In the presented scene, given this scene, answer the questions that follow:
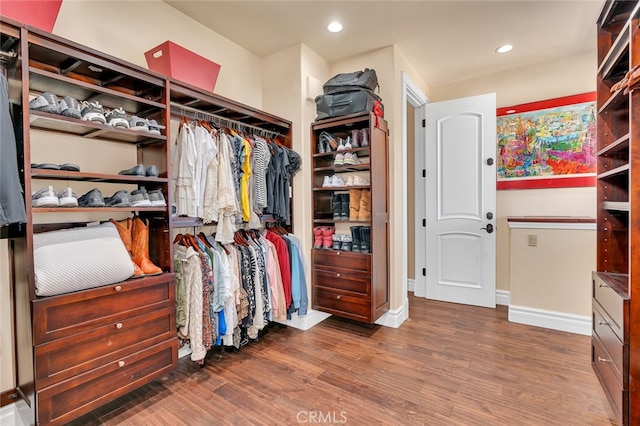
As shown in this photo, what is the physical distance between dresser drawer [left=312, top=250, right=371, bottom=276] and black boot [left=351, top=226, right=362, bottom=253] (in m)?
0.07

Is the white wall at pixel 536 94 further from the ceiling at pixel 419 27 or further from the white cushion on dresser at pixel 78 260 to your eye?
the white cushion on dresser at pixel 78 260

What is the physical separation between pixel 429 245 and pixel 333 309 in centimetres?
158

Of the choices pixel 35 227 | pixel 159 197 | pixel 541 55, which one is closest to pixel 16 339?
pixel 35 227

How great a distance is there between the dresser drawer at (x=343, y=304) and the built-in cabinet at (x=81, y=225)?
52.8 inches

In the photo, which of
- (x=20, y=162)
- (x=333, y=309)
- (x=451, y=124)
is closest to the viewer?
(x=20, y=162)

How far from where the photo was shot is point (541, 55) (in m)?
3.14

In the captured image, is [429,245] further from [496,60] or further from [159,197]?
[159,197]

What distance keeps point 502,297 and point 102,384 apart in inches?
150

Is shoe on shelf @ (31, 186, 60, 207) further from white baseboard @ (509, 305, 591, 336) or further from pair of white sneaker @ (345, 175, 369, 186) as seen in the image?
white baseboard @ (509, 305, 591, 336)

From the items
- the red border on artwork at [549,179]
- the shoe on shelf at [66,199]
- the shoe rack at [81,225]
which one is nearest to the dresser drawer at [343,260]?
the shoe rack at [81,225]

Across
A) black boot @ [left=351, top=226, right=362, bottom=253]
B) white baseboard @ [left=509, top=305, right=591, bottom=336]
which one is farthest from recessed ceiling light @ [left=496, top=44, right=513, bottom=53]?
white baseboard @ [left=509, top=305, right=591, bottom=336]

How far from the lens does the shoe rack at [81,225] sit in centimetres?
140

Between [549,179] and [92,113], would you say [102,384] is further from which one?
[549,179]

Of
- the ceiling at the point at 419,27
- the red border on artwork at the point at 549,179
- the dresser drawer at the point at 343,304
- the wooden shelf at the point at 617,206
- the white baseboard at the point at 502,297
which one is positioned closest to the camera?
the wooden shelf at the point at 617,206
